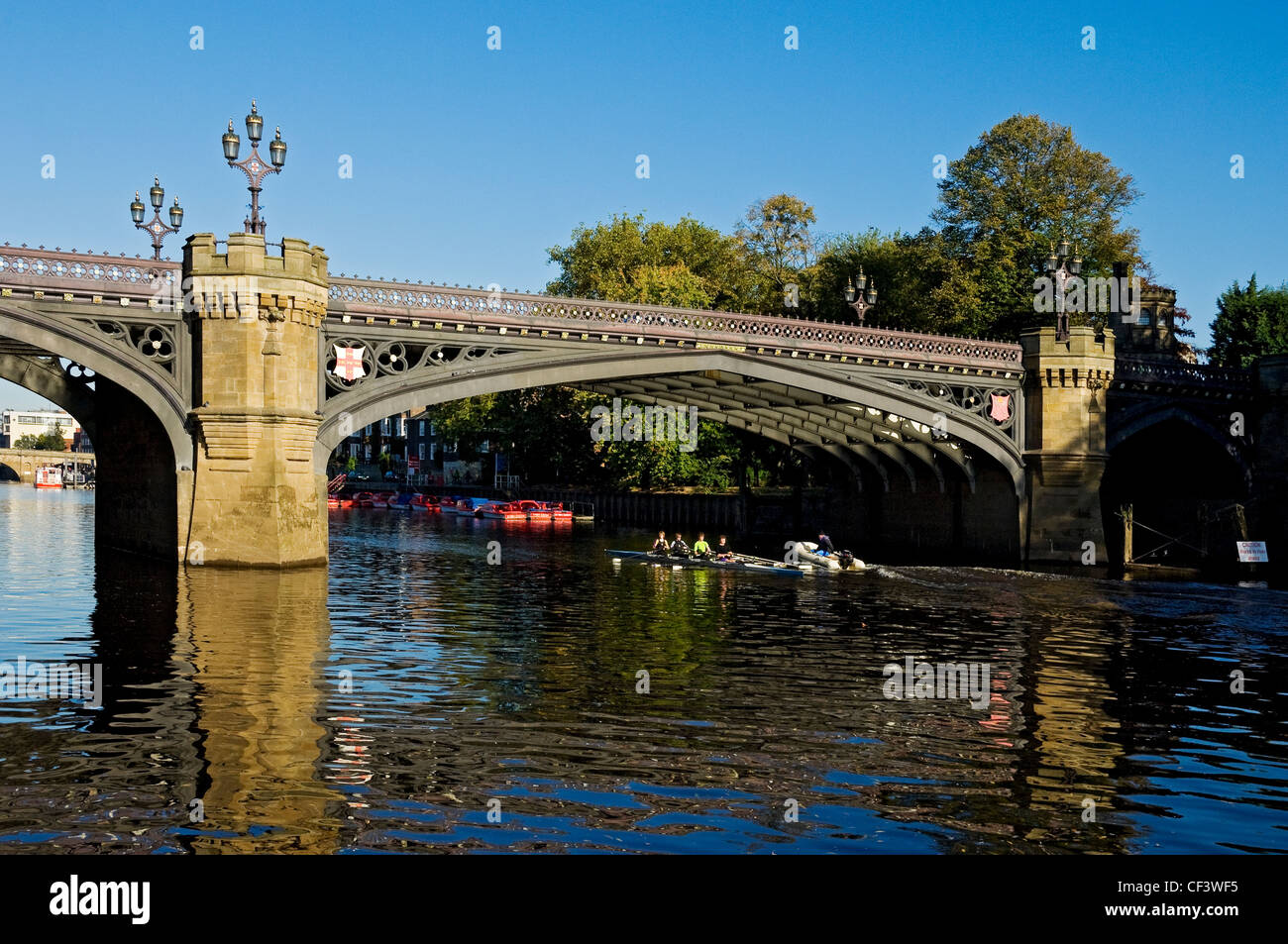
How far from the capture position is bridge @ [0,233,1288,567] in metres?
31.7

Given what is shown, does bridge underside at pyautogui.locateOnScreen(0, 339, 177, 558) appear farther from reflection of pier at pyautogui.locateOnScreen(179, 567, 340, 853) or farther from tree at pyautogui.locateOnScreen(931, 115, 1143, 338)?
tree at pyautogui.locateOnScreen(931, 115, 1143, 338)

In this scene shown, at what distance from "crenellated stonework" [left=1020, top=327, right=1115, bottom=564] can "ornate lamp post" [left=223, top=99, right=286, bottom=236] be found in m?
29.5

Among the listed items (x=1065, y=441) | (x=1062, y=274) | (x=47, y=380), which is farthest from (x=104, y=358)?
(x=1065, y=441)

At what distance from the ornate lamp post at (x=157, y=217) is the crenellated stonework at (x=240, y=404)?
14.3ft

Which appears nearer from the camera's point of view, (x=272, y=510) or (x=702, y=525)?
(x=272, y=510)

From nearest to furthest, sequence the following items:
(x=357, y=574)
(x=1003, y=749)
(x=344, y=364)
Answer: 1. (x=1003, y=749)
2. (x=344, y=364)
3. (x=357, y=574)

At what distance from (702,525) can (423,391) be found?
43.5m

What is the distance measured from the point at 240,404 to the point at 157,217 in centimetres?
930

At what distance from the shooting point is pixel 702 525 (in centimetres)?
7750

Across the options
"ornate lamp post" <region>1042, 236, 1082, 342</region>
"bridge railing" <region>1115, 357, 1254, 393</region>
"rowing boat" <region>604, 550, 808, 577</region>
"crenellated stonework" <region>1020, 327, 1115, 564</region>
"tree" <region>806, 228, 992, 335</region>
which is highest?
"tree" <region>806, 228, 992, 335</region>

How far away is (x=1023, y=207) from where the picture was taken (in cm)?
6619

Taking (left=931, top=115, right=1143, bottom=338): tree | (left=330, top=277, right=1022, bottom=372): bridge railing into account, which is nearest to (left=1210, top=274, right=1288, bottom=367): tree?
(left=931, top=115, right=1143, bottom=338): tree
